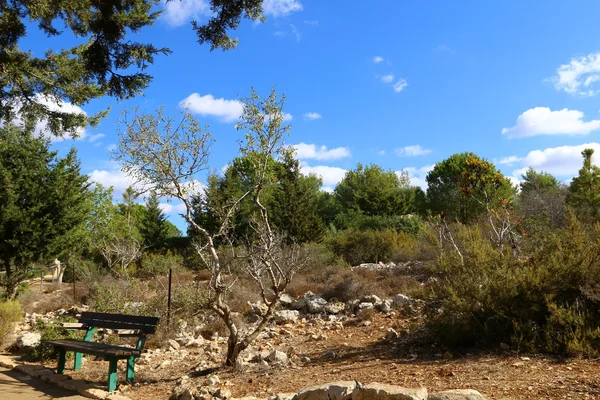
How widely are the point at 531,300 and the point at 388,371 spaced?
185 centimetres

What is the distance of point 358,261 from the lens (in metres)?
20.3

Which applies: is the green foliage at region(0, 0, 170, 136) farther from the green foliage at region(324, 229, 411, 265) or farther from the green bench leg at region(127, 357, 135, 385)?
the green foliage at region(324, 229, 411, 265)

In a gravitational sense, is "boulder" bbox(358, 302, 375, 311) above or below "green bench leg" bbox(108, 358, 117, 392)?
above

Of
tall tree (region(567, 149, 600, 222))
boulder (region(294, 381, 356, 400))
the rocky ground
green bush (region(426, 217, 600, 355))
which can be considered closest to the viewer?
boulder (region(294, 381, 356, 400))

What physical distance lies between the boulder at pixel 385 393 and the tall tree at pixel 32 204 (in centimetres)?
1110

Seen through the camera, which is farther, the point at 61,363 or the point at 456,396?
the point at 61,363

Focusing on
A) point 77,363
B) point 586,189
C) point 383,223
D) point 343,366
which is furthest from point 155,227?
point 343,366

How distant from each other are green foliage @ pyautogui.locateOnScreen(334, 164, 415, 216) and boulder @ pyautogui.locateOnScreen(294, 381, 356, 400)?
32.0 m

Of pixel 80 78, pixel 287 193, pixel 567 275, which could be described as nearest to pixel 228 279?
pixel 80 78

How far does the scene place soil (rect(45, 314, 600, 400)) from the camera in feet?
13.7

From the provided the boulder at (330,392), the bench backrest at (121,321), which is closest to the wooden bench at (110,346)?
the bench backrest at (121,321)

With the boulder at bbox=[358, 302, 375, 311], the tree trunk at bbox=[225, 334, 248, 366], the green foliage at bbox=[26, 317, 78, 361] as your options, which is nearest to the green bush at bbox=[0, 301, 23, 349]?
the green foliage at bbox=[26, 317, 78, 361]

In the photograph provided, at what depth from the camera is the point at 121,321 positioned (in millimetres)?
6430

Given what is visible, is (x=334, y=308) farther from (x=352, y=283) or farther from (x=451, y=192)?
(x=451, y=192)
